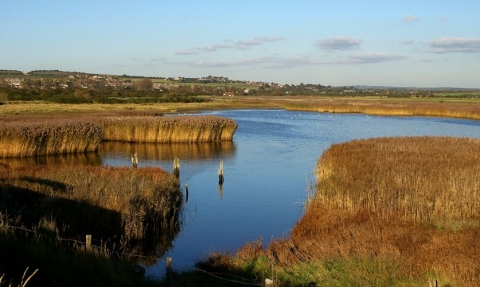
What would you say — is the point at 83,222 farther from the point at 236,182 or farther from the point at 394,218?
the point at 236,182

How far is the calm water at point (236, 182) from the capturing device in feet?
47.3

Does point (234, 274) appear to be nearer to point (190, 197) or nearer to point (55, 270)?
point (55, 270)

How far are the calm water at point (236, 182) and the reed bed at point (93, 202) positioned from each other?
0.95 m

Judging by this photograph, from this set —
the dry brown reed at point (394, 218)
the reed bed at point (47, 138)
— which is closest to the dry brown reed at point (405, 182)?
the dry brown reed at point (394, 218)

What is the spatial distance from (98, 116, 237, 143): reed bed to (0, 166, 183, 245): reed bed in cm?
1976

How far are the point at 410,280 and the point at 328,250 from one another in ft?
6.24

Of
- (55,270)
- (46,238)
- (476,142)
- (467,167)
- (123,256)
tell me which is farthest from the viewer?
(476,142)

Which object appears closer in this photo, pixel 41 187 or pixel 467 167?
pixel 41 187

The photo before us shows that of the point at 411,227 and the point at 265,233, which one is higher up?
the point at 411,227

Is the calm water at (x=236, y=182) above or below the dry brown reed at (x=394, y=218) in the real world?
below

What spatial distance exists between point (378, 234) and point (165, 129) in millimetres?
26739

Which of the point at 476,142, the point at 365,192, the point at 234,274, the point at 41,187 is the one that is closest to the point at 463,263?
the point at 234,274

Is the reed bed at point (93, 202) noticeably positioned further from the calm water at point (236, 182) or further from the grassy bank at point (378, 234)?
the grassy bank at point (378, 234)

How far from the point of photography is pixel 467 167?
18625 millimetres
